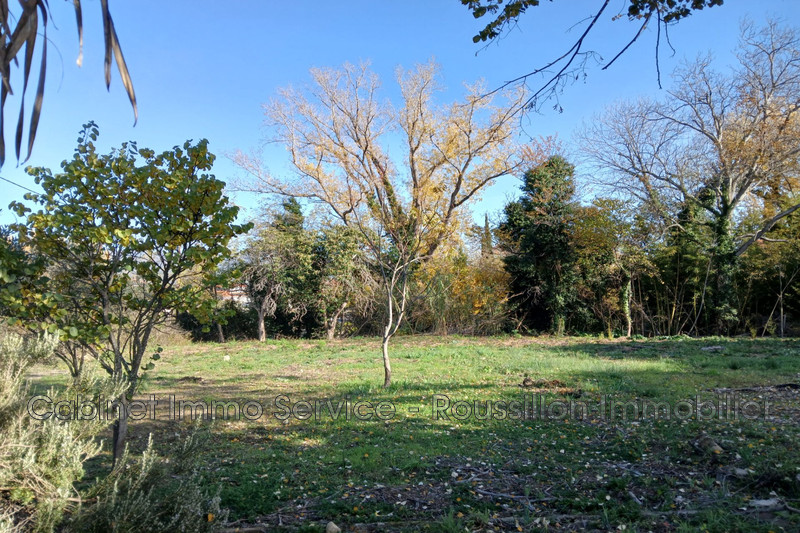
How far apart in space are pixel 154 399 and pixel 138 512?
4793 mm

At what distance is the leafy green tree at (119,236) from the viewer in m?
3.44

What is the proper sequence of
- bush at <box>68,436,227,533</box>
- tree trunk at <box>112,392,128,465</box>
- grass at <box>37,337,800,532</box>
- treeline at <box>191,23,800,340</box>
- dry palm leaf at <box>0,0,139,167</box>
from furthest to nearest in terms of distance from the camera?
treeline at <box>191,23,800,340</box> < tree trunk at <box>112,392,128,465</box> < grass at <box>37,337,800,532</box> < bush at <box>68,436,227,533</box> < dry palm leaf at <box>0,0,139,167</box>

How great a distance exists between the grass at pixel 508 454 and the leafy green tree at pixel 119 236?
71 centimetres

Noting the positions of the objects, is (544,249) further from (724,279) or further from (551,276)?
(724,279)

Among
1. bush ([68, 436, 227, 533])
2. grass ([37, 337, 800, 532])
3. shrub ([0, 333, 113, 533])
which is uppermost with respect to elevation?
shrub ([0, 333, 113, 533])

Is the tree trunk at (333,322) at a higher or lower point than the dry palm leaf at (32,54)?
lower

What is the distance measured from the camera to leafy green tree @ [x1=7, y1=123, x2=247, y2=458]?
344 centimetres

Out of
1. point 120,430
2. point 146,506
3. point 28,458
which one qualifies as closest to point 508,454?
point 146,506

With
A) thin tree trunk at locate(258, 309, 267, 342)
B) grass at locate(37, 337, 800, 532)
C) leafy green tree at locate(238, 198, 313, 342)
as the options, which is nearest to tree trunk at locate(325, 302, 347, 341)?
leafy green tree at locate(238, 198, 313, 342)

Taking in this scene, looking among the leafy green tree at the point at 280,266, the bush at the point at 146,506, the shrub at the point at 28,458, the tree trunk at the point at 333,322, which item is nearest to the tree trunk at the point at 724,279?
the tree trunk at the point at 333,322

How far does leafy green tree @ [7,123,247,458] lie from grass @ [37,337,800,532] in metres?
0.71

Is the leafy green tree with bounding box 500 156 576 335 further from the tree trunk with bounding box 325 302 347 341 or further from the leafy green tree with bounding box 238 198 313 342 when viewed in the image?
the leafy green tree with bounding box 238 198 313 342

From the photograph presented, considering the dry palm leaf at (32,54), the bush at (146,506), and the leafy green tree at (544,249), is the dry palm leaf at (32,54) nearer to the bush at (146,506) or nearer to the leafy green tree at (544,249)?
the bush at (146,506)

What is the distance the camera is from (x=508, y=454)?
396cm
